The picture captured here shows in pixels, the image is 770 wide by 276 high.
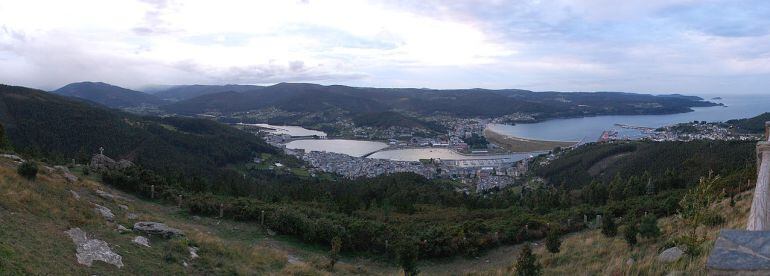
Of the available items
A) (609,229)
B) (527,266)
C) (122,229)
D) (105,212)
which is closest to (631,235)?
(609,229)

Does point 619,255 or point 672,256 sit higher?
point 672,256

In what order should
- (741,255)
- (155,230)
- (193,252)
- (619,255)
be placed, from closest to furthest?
(741,255)
(619,255)
(193,252)
(155,230)

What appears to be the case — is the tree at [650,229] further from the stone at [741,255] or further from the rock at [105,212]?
the rock at [105,212]

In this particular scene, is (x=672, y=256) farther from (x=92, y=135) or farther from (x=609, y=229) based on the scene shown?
(x=92, y=135)

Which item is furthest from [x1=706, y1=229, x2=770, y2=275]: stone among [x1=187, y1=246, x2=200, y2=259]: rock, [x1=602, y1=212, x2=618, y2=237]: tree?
[x1=602, y1=212, x2=618, y2=237]: tree

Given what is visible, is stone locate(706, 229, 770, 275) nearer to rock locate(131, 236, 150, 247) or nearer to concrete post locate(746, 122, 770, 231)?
concrete post locate(746, 122, 770, 231)

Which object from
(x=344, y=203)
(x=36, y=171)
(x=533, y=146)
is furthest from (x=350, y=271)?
(x=533, y=146)

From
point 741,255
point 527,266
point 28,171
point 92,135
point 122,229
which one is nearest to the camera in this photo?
point 741,255
